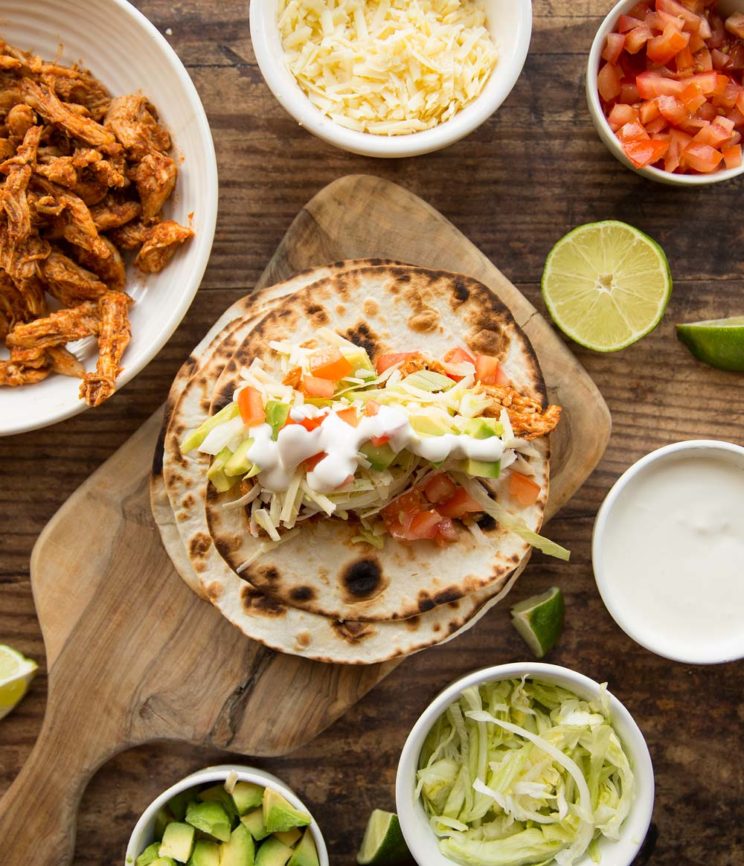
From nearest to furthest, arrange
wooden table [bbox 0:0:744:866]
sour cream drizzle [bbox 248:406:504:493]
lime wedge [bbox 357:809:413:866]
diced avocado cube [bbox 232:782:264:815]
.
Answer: sour cream drizzle [bbox 248:406:504:493]
diced avocado cube [bbox 232:782:264:815]
lime wedge [bbox 357:809:413:866]
wooden table [bbox 0:0:744:866]

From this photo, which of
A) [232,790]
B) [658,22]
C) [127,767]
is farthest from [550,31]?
[127,767]

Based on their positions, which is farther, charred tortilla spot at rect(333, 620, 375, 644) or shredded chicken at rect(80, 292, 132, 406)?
charred tortilla spot at rect(333, 620, 375, 644)

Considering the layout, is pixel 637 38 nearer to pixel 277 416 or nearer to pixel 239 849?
pixel 277 416

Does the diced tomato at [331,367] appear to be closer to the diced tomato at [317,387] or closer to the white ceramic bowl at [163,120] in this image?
the diced tomato at [317,387]

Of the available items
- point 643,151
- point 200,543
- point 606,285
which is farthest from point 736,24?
point 200,543

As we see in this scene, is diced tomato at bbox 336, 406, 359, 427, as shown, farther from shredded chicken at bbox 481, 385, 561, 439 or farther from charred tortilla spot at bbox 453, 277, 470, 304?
charred tortilla spot at bbox 453, 277, 470, 304

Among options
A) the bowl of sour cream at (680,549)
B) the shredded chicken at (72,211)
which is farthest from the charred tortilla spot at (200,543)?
the bowl of sour cream at (680,549)

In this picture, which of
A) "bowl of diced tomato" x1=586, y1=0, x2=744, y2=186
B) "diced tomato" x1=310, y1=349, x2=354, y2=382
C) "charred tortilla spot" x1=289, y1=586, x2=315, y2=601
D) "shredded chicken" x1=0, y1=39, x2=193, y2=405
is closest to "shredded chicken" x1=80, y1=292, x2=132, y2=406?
"shredded chicken" x1=0, y1=39, x2=193, y2=405
